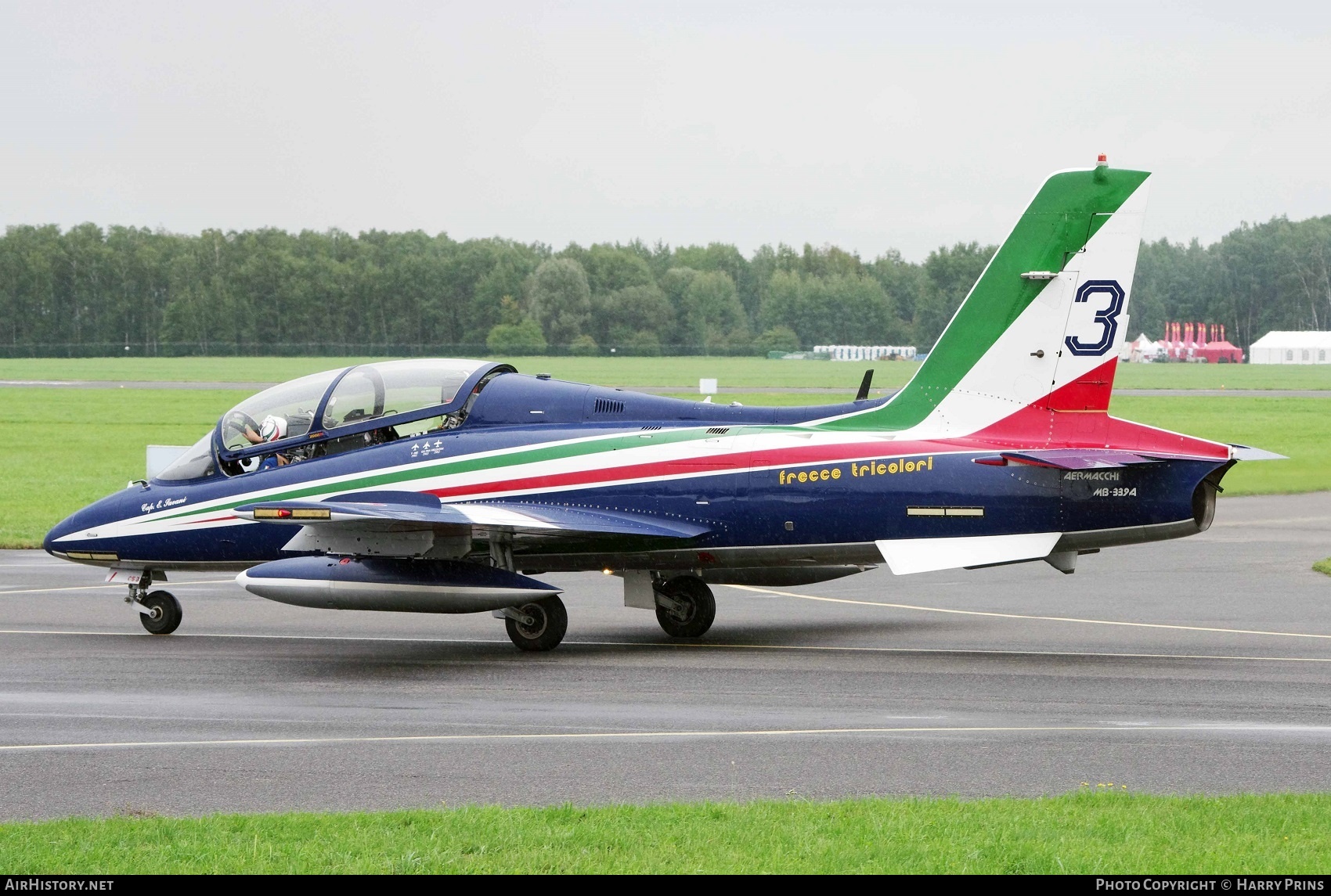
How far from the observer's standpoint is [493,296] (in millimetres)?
133875

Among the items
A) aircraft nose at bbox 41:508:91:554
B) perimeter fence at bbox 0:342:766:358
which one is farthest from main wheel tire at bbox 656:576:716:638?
perimeter fence at bbox 0:342:766:358

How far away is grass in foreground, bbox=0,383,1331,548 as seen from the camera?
30969 mm

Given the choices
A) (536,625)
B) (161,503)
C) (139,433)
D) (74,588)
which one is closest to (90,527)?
→ (161,503)

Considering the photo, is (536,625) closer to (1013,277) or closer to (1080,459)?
(1080,459)

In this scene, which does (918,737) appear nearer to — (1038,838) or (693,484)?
(1038,838)

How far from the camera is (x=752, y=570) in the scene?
15.6 metres

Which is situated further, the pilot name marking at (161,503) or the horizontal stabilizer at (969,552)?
the pilot name marking at (161,503)

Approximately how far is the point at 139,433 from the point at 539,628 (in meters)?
39.5

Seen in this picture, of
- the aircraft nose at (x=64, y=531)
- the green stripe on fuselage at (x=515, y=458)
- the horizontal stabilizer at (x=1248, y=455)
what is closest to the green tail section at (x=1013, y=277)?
the green stripe on fuselage at (x=515, y=458)

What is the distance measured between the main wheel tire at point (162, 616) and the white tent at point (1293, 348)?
129606 millimetres

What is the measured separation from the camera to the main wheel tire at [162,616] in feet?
52.0

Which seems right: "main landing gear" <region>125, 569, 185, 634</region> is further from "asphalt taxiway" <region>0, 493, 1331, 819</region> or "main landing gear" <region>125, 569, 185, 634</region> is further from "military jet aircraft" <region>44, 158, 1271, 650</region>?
"asphalt taxiway" <region>0, 493, 1331, 819</region>

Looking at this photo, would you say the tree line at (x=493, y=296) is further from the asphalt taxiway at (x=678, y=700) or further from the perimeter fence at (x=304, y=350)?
the asphalt taxiway at (x=678, y=700)

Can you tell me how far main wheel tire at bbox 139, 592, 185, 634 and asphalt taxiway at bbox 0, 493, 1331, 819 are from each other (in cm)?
20
